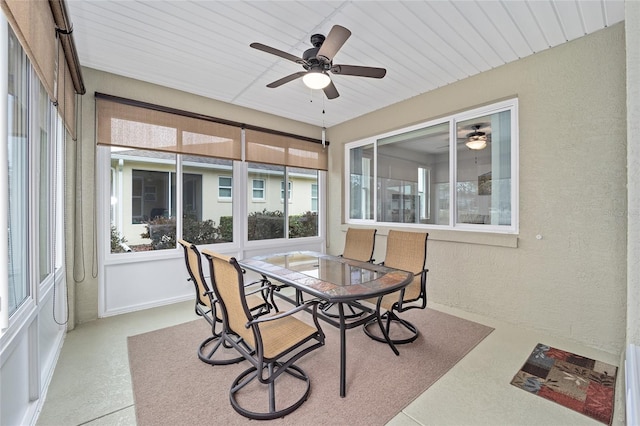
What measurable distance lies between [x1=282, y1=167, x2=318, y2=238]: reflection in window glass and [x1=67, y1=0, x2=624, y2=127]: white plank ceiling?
1.88 metres

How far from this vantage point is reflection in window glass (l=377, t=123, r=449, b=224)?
12.6 ft

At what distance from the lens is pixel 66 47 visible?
7.52 feet

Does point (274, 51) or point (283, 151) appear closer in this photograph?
point (274, 51)

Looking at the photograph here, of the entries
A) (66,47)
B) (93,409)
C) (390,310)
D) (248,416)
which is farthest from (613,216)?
(66,47)

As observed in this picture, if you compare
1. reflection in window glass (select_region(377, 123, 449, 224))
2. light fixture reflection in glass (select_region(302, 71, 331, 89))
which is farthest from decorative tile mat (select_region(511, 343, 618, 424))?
light fixture reflection in glass (select_region(302, 71, 331, 89))

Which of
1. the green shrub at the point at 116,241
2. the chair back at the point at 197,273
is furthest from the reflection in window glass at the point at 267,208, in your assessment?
the chair back at the point at 197,273

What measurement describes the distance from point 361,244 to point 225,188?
2.17m

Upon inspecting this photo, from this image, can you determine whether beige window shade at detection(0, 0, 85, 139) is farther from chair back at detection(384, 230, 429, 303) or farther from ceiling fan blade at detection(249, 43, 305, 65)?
chair back at detection(384, 230, 429, 303)

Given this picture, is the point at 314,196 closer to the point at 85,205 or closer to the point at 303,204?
the point at 303,204

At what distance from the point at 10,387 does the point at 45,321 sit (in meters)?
0.92

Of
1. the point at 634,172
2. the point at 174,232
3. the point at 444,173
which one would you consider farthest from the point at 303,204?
the point at 634,172

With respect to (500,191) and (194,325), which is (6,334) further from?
(500,191)

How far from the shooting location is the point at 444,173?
12.4 ft

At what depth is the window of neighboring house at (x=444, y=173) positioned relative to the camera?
3.22m
